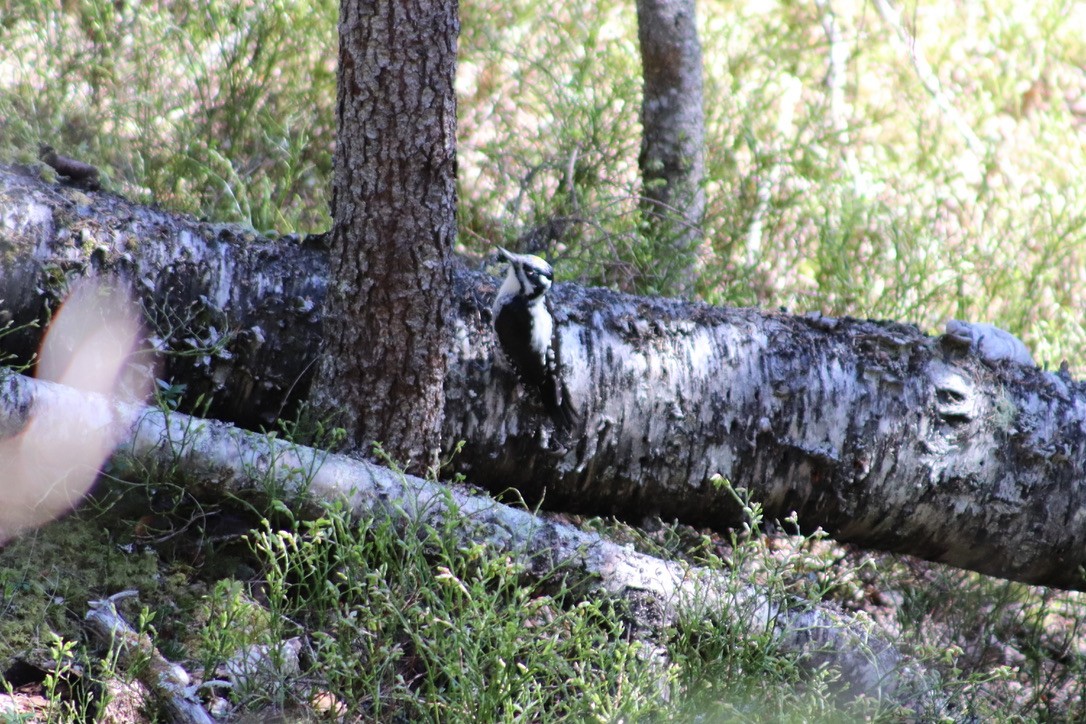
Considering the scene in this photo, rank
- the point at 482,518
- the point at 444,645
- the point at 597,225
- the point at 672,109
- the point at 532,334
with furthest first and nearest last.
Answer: the point at 672,109 < the point at 597,225 < the point at 532,334 < the point at 482,518 < the point at 444,645

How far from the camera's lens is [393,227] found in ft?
A: 9.44

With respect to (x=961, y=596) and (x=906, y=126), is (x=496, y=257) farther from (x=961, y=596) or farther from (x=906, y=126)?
(x=906, y=126)

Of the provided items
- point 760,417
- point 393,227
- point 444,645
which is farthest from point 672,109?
point 444,645

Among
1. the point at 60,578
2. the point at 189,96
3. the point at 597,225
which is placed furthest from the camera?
the point at 189,96

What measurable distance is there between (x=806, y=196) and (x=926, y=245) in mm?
696

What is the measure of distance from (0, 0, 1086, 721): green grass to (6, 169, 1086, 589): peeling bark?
226 millimetres

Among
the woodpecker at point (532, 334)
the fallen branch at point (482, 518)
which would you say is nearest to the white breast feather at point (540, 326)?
the woodpecker at point (532, 334)

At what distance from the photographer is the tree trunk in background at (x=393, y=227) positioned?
9.09ft

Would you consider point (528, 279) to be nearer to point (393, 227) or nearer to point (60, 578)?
point (393, 227)

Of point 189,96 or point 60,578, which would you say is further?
point 189,96

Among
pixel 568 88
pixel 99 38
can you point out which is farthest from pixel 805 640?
pixel 99 38

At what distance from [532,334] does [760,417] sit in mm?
903

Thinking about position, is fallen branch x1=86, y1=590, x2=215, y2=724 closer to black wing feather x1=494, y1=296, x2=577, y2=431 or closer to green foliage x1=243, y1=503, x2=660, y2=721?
green foliage x1=243, y1=503, x2=660, y2=721

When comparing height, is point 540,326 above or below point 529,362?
above
